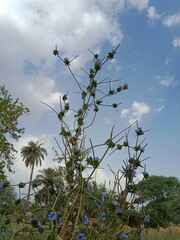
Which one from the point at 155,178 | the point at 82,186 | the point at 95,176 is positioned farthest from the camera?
the point at 155,178

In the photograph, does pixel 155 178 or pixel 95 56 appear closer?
pixel 95 56

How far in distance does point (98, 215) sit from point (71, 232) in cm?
76

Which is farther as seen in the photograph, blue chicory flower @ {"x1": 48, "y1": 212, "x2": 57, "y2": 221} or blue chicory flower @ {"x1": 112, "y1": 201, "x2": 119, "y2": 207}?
blue chicory flower @ {"x1": 112, "y1": 201, "x2": 119, "y2": 207}

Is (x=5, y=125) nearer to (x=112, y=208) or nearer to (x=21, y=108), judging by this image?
(x=21, y=108)

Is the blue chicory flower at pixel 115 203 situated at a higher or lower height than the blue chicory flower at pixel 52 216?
higher

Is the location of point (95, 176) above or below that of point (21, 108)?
below

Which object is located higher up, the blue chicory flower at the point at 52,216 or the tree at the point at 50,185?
the tree at the point at 50,185

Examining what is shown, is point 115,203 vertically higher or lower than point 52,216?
higher

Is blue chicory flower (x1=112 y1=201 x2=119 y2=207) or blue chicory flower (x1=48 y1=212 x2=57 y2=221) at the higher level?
blue chicory flower (x1=112 y1=201 x2=119 y2=207)

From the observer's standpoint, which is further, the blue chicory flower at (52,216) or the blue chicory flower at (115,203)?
the blue chicory flower at (115,203)

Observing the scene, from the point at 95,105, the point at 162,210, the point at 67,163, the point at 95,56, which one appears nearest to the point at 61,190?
the point at 67,163

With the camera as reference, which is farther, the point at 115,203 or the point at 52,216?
the point at 115,203

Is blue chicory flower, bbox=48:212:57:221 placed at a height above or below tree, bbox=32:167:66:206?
below

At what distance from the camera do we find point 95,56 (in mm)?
4605
